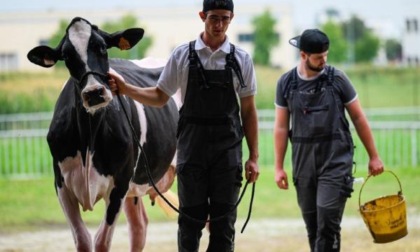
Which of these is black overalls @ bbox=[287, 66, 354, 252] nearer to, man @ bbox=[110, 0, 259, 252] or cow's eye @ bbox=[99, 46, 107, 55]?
man @ bbox=[110, 0, 259, 252]

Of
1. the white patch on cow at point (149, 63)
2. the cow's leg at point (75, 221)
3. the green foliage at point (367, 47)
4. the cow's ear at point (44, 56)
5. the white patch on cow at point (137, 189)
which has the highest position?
the cow's ear at point (44, 56)

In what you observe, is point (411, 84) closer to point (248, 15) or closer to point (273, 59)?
point (273, 59)

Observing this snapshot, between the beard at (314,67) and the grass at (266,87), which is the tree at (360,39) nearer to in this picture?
the grass at (266,87)

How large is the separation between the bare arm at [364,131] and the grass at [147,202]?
7.05 metres

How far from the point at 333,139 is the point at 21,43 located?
3069 cm

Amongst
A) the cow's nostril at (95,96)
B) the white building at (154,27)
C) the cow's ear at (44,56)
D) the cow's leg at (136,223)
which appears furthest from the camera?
the white building at (154,27)

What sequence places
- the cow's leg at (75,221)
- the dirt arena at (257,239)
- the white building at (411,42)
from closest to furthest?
the cow's leg at (75,221)
the dirt arena at (257,239)
the white building at (411,42)

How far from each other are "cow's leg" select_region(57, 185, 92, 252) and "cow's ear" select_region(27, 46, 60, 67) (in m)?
1.09

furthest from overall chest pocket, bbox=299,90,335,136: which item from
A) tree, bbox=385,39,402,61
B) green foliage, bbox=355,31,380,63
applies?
tree, bbox=385,39,402,61

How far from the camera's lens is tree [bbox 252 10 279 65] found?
45.0m

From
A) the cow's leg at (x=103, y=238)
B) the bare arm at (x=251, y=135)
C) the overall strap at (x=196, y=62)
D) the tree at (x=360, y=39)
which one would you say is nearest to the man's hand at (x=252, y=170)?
the bare arm at (x=251, y=135)

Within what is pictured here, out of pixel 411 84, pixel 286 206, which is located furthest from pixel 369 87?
pixel 286 206

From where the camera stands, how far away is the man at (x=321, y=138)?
7738mm

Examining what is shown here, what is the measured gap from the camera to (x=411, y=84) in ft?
154
